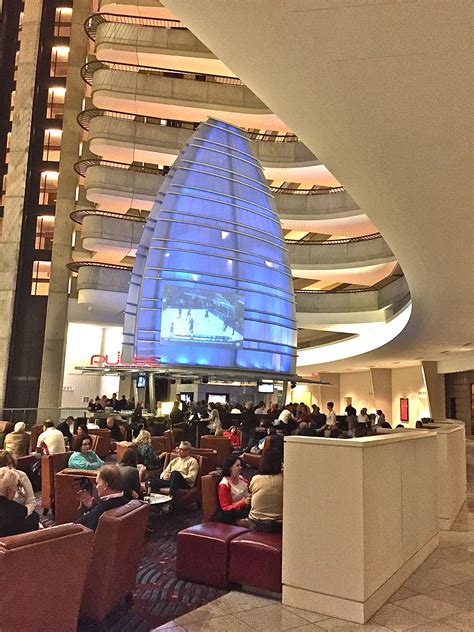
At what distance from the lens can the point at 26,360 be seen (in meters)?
33.8

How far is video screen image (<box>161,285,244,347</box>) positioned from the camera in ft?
75.4

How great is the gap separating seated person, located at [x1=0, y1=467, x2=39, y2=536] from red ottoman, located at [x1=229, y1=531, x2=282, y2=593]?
6.95 feet

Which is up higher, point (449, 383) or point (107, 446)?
point (449, 383)

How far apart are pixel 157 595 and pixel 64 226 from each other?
Result: 103ft

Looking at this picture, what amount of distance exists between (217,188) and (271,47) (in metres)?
21.5

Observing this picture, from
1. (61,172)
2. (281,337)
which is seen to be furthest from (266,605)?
(61,172)

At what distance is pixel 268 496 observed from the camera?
251 inches

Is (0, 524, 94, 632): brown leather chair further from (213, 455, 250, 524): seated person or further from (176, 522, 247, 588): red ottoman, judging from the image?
(213, 455, 250, 524): seated person

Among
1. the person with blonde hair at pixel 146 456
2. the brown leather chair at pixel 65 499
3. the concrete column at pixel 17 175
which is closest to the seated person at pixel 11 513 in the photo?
the brown leather chair at pixel 65 499

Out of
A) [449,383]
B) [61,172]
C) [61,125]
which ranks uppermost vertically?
[61,125]

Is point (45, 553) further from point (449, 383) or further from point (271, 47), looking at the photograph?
point (449, 383)

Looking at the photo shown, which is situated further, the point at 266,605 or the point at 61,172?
the point at 61,172

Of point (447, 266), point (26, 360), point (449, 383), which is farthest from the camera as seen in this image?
point (26, 360)

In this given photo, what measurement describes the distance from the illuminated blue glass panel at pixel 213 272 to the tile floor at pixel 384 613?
16927 mm
